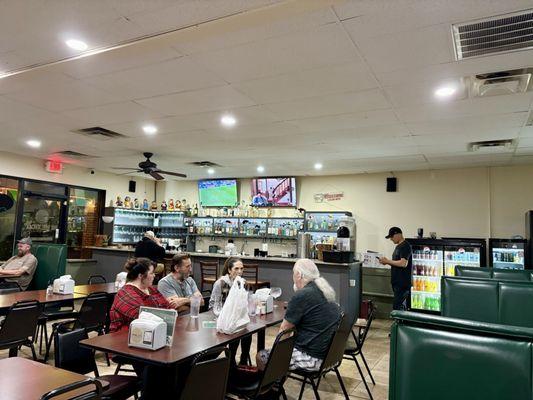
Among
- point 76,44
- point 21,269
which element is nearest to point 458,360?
point 76,44

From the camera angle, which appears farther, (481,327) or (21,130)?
(21,130)

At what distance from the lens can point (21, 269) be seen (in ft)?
19.3

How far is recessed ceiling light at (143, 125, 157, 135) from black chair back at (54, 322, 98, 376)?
323cm

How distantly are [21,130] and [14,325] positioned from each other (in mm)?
3473

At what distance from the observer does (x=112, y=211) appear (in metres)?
9.64

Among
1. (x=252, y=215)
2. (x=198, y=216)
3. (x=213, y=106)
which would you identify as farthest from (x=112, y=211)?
(x=213, y=106)

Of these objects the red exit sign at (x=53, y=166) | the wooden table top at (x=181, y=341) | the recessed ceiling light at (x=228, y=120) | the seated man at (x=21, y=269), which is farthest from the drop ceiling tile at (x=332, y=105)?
the red exit sign at (x=53, y=166)

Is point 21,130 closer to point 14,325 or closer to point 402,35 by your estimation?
point 14,325

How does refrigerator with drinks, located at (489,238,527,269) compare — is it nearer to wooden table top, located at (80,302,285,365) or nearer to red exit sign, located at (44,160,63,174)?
wooden table top, located at (80,302,285,365)

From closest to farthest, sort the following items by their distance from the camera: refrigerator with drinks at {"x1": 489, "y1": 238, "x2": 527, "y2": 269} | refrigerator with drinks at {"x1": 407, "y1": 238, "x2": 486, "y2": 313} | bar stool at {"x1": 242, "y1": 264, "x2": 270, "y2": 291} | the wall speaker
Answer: bar stool at {"x1": 242, "y1": 264, "x2": 270, "y2": 291} → refrigerator with drinks at {"x1": 489, "y1": 238, "x2": 527, "y2": 269} → refrigerator with drinks at {"x1": 407, "y1": 238, "x2": 486, "y2": 313} → the wall speaker

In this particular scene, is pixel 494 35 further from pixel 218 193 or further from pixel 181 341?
pixel 218 193

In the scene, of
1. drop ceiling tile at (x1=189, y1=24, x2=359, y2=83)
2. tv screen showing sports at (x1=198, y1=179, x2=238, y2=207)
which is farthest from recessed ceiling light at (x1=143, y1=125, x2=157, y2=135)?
tv screen showing sports at (x1=198, y1=179, x2=238, y2=207)

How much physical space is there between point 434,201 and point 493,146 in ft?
7.28

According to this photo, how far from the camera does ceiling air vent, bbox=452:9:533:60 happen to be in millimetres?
2658
